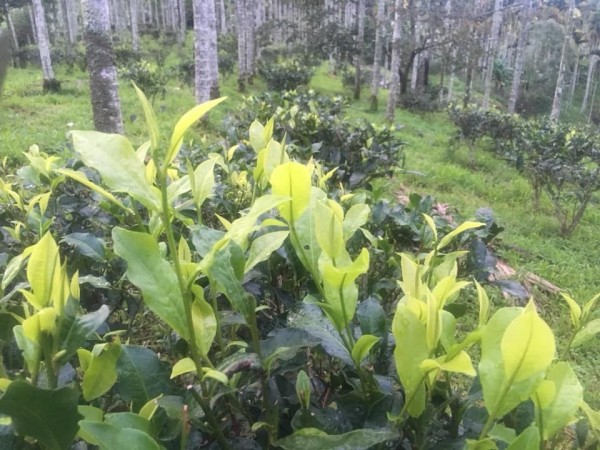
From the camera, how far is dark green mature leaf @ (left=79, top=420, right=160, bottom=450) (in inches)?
21.6

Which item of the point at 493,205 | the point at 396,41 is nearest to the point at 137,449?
the point at 493,205

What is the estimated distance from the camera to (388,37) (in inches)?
716

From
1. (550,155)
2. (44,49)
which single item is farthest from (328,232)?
(44,49)

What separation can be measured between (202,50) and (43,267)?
7299 millimetres

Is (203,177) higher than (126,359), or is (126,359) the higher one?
(203,177)

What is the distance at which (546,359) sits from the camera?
0.54m

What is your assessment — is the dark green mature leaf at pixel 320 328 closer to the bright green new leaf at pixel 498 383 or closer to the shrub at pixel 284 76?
the bright green new leaf at pixel 498 383

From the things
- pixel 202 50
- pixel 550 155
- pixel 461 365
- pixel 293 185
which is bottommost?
pixel 550 155

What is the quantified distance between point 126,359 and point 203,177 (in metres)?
0.36

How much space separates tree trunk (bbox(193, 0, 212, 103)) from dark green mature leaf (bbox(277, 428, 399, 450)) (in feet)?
23.6

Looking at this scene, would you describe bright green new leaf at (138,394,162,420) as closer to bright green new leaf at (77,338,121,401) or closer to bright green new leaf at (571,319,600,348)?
bright green new leaf at (77,338,121,401)

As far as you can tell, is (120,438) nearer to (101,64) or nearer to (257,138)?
(257,138)

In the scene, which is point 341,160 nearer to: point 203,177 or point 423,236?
point 423,236

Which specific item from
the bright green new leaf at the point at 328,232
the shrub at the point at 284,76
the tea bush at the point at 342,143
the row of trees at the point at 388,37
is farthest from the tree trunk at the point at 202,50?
the bright green new leaf at the point at 328,232
